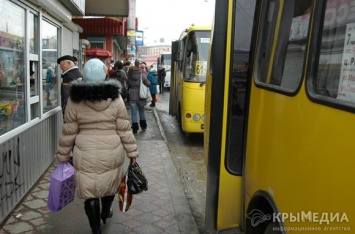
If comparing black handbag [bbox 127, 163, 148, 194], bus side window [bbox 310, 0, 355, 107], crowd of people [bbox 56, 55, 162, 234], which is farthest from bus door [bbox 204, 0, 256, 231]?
bus side window [bbox 310, 0, 355, 107]

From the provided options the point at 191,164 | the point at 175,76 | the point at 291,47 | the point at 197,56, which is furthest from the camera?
the point at 175,76

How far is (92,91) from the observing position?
3236mm

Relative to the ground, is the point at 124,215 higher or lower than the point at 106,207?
lower

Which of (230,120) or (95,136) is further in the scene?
(95,136)

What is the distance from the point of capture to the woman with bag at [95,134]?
324 cm

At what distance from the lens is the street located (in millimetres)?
4793

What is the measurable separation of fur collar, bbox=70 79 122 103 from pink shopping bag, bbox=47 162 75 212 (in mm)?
606

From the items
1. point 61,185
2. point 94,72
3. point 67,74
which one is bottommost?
point 61,185

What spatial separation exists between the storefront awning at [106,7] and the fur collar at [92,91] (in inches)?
325

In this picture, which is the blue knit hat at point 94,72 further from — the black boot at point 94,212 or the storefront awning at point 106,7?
the storefront awning at point 106,7

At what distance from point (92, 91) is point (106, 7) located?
28.7ft

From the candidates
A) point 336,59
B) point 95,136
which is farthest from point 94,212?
point 336,59

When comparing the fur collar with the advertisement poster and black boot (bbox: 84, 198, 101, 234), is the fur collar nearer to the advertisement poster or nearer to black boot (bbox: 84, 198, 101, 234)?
black boot (bbox: 84, 198, 101, 234)

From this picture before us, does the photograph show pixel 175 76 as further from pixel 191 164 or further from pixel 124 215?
pixel 124 215
